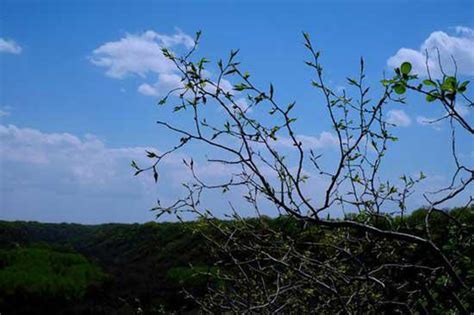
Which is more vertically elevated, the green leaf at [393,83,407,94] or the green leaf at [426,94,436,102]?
the green leaf at [393,83,407,94]

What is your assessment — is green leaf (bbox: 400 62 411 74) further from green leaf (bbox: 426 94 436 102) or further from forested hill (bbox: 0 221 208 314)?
forested hill (bbox: 0 221 208 314)

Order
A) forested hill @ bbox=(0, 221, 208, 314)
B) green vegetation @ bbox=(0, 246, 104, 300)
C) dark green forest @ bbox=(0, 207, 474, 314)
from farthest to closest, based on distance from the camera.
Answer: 1. green vegetation @ bbox=(0, 246, 104, 300)
2. forested hill @ bbox=(0, 221, 208, 314)
3. dark green forest @ bbox=(0, 207, 474, 314)

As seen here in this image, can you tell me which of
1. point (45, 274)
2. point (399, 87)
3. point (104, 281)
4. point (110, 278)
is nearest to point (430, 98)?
point (399, 87)

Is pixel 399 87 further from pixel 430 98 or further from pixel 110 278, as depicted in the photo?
pixel 110 278

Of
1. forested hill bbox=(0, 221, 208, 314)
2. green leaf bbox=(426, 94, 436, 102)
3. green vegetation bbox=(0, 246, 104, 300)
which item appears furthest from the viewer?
green vegetation bbox=(0, 246, 104, 300)

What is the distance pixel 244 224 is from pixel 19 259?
12.7 metres

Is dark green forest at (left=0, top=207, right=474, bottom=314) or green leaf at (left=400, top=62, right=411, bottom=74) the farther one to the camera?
dark green forest at (left=0, top=207, right=474, bottom=314)

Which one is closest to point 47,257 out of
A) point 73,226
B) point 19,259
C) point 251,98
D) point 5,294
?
point 19,259

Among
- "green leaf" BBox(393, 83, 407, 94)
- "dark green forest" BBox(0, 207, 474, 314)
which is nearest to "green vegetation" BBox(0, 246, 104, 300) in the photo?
"dark green forest" BBox(0, 207, 474, 314)

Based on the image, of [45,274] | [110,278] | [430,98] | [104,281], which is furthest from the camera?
[110,278]

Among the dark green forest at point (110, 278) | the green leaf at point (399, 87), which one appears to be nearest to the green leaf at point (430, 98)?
the green leaf at point (399, 87)

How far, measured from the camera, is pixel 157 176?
8.68ft

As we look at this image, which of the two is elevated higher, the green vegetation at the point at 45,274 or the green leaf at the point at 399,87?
the green leaf at the point at 399,87

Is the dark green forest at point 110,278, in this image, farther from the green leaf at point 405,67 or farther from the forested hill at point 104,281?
the green leaf at point 405,67
